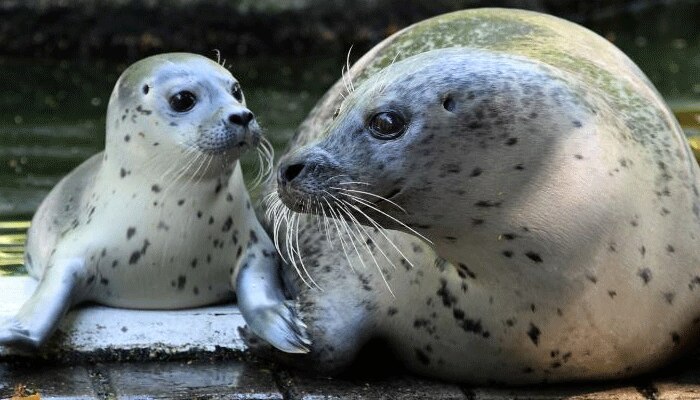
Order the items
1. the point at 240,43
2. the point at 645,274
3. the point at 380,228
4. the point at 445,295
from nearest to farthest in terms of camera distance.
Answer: the point at 380,228
the point at 645,274
the point at 445,295
the point at 240,43

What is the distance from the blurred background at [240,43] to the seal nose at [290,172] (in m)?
4.06

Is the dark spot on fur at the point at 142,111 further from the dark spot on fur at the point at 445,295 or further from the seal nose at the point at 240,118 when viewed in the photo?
the dark spot on fur at the point at 445,295

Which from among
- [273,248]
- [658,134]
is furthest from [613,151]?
[273,248]

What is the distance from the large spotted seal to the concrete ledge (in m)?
0.28

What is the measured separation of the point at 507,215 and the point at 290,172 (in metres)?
0.55

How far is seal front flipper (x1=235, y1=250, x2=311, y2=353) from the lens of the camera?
13.6 feet

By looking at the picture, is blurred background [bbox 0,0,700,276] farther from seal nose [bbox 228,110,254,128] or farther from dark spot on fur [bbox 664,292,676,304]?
dark spot on fur [bbox 664,292,676,304]

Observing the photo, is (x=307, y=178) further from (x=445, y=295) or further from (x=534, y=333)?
(x=534, y=333)

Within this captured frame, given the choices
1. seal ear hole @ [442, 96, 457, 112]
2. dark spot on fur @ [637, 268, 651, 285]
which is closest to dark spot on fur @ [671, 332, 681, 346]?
dark spot on fur @ [637, 268, 651, 285]

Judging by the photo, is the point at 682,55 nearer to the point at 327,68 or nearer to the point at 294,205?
the point at 327,68

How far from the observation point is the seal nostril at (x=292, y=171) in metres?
3.71

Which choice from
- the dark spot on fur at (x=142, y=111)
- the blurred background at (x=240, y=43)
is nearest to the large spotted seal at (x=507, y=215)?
the dark spot on fur at (x=142, y=111)

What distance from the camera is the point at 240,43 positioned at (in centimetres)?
1067

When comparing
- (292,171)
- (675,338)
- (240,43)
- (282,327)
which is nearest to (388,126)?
(292,171)
